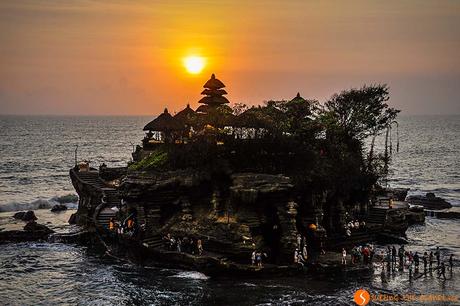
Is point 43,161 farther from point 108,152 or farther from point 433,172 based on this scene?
point 433,172

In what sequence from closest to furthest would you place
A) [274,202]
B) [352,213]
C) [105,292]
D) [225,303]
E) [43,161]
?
1. [225,303]
2. [105,292]
3. [274,202]
4. [352,213]
5. [43,161]

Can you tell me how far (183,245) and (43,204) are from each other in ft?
152

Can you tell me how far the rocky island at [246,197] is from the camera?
47.4 m

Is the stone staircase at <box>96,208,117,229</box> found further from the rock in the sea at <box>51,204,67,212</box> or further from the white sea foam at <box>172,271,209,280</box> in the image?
the rock in the sea at <box>51,204,67,212</box>

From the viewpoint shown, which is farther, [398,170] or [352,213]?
[398,170]

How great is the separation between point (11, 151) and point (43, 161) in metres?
32.1

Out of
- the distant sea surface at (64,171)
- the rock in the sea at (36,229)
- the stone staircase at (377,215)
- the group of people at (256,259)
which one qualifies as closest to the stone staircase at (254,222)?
the group of people at (256,259)

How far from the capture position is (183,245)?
48844mm

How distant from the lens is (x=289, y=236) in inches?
1881

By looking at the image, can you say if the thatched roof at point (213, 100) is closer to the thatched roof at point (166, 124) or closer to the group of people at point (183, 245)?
the thatched roof at point (166, 124)

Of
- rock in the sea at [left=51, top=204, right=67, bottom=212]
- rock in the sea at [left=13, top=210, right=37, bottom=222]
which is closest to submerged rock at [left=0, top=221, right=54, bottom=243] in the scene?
rock in the sea at [left=13, top=210, right=37, bottom=222]

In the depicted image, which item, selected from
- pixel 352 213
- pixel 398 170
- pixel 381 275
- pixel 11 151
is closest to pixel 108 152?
pixel 11 151

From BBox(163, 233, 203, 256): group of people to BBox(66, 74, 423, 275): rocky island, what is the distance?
3.8 inches

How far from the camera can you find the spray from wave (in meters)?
85.2
